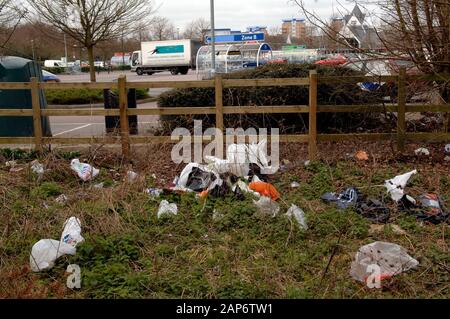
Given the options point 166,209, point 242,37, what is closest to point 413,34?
point 166,209

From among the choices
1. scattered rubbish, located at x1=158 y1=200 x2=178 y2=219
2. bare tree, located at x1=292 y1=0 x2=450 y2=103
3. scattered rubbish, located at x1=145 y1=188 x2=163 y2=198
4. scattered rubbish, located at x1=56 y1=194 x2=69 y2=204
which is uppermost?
bare tree, located at x1=292 y1=0 x2=450 y2=103

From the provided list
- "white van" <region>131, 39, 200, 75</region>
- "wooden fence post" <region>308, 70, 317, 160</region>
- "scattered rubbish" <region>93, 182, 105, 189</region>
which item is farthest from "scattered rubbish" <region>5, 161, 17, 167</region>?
"white van" <region>131, 39, 200, 75</region>

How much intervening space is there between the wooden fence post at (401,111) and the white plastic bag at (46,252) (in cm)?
538

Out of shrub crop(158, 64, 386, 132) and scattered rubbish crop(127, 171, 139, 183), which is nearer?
scattered rubbish crop(127, 171, 139, 183)

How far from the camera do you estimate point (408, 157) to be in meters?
7.90

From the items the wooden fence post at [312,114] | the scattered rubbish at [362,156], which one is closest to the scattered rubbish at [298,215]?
the wooden fence post at [312,114]

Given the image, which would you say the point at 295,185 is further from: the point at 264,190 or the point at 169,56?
the point at 169,56

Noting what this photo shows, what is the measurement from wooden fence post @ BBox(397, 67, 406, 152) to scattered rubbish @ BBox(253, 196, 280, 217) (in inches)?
130

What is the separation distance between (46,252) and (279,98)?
5749mm

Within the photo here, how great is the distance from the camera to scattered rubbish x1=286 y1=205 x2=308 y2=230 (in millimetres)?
4880

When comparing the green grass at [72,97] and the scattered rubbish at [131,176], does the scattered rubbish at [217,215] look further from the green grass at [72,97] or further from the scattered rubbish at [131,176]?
the green grass at [72,97]

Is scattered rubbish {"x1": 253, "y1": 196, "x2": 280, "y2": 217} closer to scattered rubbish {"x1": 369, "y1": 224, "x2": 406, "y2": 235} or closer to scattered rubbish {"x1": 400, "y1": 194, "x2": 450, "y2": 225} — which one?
scattered rubbish {"x1": 369, "y1": 224, "x2": 406, "y2": 235}

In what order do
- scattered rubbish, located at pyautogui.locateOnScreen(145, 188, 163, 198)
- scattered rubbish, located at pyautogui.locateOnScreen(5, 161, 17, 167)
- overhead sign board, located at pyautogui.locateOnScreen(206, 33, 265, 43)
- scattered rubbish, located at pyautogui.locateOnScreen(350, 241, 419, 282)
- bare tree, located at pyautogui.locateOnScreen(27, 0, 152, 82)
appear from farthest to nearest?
1. overhead sign board, located at pyautogui.locateOnScreen(206, 33, 265, 43)
2. bare tree, located at pyautogui.locateOnScreen(27, 0, 152, 82)
3. scattered rubbish, located at pyautogui.locateOnScreen(5, 161, 17, 167)
4. scattered rubbish, located at pyautogui.locateOnScreen(145, 188, 163, 198)
5. scattered rubbish, located at pyautogui.locateOnScreen(350, 241, 419, 282)

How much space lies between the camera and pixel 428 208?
542 centimetres
